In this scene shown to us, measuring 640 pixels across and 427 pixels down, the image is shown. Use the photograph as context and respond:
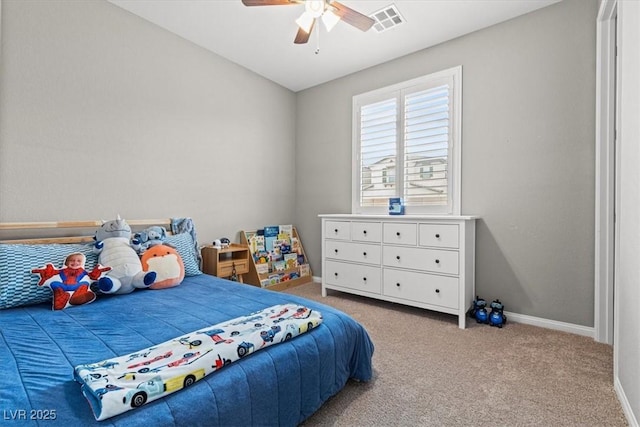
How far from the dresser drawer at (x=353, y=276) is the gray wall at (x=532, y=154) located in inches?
39.4

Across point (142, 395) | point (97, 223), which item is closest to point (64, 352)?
point (142, 395)

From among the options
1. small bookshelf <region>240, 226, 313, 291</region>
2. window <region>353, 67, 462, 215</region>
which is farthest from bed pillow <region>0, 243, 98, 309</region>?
window <region>353, 67, 462, 215</region>

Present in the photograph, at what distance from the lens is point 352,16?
2.12 m

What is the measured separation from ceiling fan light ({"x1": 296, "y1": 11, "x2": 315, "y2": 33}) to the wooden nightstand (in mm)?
2197

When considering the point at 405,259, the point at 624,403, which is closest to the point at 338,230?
the point at 405,259

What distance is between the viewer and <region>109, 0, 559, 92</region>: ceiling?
258cm

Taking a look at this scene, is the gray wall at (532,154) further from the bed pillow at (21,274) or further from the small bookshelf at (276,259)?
the bed pillow at (21,274)

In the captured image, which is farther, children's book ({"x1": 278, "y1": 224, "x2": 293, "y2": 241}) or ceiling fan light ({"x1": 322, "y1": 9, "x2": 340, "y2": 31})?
children's book ({"x1": 278, "y1": 224, "x2": 293, "y2": 241})

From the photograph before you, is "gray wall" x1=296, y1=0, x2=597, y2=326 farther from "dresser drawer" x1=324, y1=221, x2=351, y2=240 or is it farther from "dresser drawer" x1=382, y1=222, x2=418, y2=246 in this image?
"dresser drawer" x1=324, y1=221, x2=351, y2=240

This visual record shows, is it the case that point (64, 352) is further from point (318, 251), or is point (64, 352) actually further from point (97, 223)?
point (318, 251)

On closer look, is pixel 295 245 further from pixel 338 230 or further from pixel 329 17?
pixel 329 17

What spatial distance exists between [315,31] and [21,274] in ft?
9.85

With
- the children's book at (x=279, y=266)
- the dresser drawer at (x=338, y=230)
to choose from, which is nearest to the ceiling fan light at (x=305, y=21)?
the dresser drawer at (x=338, y=230)

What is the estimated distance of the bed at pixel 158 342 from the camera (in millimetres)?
927
